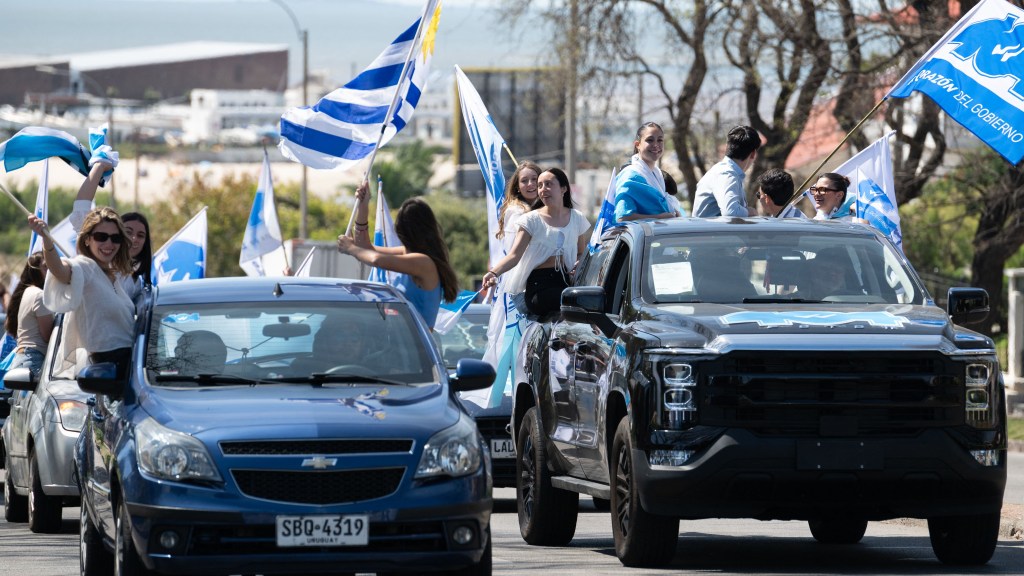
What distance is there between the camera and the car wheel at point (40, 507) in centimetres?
1242

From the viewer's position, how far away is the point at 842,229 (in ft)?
34.5

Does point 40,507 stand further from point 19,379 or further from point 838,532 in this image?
point 838,532

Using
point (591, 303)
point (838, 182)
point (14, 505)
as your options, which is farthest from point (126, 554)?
point (838, 182)

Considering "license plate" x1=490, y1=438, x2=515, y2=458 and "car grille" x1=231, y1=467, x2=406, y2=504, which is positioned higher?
"car grille" x1=231, y1=467, x2=406, y2=504

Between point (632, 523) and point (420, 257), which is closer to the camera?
point (632, 523)

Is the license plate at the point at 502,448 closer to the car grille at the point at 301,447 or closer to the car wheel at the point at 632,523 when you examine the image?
the car wheel at the point at 632,523

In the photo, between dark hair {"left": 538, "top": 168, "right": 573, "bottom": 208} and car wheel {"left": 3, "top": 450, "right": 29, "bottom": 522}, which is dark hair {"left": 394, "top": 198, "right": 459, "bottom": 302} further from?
car wheel {"left": 3, "top": 450, "right": 29, "bottom": 522}

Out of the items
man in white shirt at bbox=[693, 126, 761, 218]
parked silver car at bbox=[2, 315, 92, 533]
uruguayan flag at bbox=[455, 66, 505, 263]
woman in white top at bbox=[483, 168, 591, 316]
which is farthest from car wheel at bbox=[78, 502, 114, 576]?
uruguayan flag at bbox=[455, 66, 505, 263]

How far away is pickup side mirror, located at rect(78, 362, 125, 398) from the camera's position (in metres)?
8.47

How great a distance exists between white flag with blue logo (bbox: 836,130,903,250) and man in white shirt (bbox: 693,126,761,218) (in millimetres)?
3031

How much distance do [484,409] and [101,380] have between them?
19.1 feet

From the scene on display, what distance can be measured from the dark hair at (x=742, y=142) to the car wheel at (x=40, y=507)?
16.6 ft

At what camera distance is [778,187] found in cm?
1280

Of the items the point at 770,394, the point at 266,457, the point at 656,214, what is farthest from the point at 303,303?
the point at 656,214
